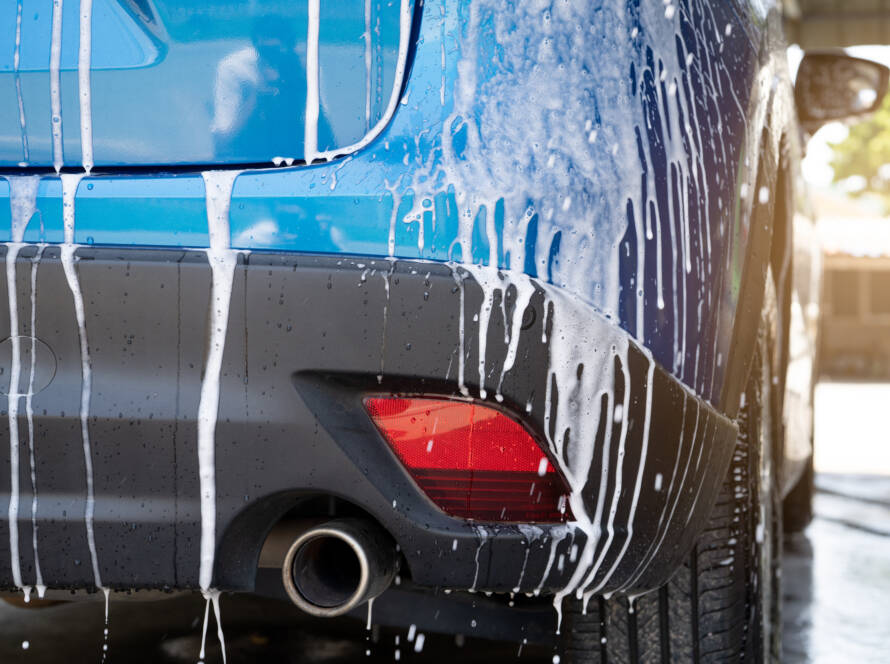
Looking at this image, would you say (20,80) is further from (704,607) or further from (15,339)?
(704,607)

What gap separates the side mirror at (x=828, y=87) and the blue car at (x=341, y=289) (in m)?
1.67

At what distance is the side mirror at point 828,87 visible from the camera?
2.90 metres

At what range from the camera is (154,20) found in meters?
1.35

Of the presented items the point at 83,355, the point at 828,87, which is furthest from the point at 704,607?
the point at 828,87

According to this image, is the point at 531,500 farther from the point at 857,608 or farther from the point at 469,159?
the point at 857,608

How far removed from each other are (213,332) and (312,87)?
33 centimetres

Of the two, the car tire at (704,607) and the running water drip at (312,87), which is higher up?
the running water drip at (312,87)

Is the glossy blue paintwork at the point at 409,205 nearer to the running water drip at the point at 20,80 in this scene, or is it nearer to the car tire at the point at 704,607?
the running water drip at the point at 20,80

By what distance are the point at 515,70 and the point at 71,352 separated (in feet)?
2.11

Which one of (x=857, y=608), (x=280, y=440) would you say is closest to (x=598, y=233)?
(x=280, y=440)

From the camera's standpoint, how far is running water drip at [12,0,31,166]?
1.36 meters

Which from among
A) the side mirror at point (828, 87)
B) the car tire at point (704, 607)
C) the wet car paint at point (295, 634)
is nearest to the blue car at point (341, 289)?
the car tire at point (704, 607)

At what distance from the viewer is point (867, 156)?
32.5 metres

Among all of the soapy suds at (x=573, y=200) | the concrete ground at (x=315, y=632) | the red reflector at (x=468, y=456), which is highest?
the soapy suds at (x=573, y=200)
